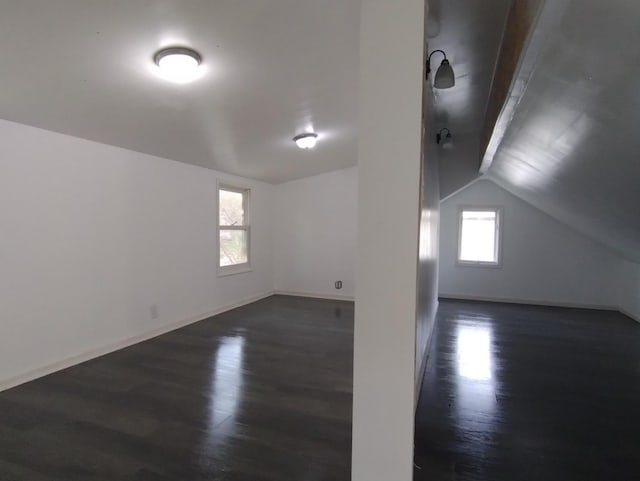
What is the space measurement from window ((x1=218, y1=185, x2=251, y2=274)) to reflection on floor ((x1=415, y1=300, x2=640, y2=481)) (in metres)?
3.18

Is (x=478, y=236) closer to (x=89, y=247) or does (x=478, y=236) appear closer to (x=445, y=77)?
(x=445, y=77)

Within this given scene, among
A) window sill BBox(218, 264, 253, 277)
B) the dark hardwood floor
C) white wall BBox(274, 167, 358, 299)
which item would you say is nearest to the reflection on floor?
the dark hardwood floor

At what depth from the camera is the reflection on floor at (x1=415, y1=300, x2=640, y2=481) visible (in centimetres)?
192

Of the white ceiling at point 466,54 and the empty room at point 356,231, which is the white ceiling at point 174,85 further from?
the white ceiling at point 466,54

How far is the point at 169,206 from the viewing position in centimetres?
418

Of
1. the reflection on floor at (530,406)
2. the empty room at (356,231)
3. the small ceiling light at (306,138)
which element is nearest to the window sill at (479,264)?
the empty room at (356,231)

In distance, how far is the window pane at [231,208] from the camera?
5359mm

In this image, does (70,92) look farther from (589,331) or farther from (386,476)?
(589,331)

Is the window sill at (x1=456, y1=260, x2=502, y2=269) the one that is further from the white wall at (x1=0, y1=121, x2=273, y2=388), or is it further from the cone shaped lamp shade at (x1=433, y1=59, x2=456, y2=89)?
the cone shaped lamp shade at (x1=433, y1=59, x2=456, y2=89)

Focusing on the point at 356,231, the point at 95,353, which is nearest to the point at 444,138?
the point at 356,231

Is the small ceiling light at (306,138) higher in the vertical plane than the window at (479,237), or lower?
higher

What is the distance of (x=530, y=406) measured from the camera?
2576 mm

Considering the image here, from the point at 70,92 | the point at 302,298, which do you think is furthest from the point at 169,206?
the point at 302,298

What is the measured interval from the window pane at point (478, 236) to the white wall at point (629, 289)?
187cm
